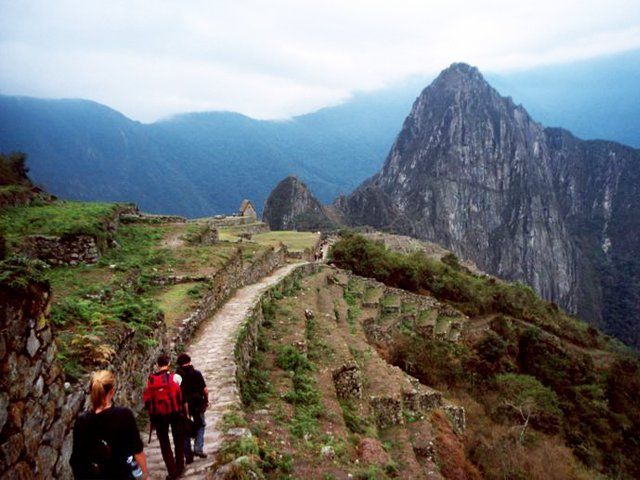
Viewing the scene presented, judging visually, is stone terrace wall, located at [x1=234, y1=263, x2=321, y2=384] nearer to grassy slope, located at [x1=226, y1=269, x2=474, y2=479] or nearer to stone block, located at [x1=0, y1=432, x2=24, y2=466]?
grassy slope, located at [x1=226, y1=269, x2=474, y2=479]

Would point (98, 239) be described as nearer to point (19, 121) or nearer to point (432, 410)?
point (432, 410)

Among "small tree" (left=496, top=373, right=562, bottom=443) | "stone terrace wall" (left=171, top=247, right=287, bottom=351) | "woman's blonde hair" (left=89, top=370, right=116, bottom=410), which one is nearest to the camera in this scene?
"woman's blonde hair" (left=89, top=370, right=116, bottom=410)

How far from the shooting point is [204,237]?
67.9 ft

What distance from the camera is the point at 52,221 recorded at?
551 inches

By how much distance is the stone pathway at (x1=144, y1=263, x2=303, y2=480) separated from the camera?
5.88 metres

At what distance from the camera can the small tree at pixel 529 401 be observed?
20094 millimetres

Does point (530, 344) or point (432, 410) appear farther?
point (530, 344)

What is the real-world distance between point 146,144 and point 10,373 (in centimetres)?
9581

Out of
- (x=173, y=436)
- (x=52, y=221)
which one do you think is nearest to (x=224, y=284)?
(x=52, y=221)

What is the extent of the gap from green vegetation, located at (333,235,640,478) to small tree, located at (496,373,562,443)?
0.06m

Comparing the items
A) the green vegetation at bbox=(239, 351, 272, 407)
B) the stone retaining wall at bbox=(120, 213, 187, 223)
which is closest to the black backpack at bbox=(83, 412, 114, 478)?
the green vegetation at bbox=(239, 351, 272, 407)

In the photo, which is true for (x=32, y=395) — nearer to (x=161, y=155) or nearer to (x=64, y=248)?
(x=64, y=248)

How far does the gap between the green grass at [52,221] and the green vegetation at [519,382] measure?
13461mm

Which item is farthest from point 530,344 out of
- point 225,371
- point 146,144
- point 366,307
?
point 146,144
